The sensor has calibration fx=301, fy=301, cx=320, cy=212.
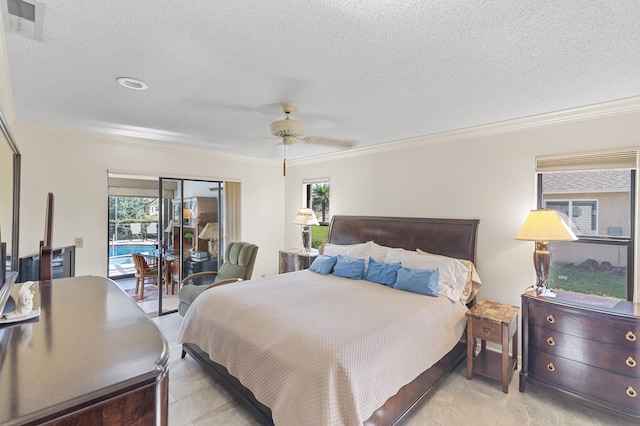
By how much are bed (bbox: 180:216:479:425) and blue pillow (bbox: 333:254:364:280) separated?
15 cm

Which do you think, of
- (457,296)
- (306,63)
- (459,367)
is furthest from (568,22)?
(459,367)

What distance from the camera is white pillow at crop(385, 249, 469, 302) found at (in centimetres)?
298

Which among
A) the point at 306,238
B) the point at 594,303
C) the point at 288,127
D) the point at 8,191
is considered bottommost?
the point at 594,303

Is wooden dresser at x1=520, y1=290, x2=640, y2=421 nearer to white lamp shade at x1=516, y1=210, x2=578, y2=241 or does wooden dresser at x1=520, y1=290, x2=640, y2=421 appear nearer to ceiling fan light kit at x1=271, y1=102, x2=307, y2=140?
white lamp shade at x1=516, y1=210, x2=578, y2=241

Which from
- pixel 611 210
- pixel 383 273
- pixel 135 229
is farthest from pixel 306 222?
pixel 135 229

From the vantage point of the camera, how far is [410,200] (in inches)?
160

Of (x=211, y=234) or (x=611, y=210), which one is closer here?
(x=611, y=210)

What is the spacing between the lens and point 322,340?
194 centimetres

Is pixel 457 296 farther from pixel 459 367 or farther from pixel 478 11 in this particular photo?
pixel 478 11

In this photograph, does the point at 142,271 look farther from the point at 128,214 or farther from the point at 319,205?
the point at 319,205

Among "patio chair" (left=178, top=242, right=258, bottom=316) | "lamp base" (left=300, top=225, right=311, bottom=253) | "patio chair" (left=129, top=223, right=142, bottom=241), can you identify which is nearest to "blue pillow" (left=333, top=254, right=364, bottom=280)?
"patio chair" (left=178, top=242, right=258, bottom=316)

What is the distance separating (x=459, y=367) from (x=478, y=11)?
10.1ft

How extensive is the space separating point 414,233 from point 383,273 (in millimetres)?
821

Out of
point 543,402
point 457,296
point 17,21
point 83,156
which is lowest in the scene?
point 543,402
